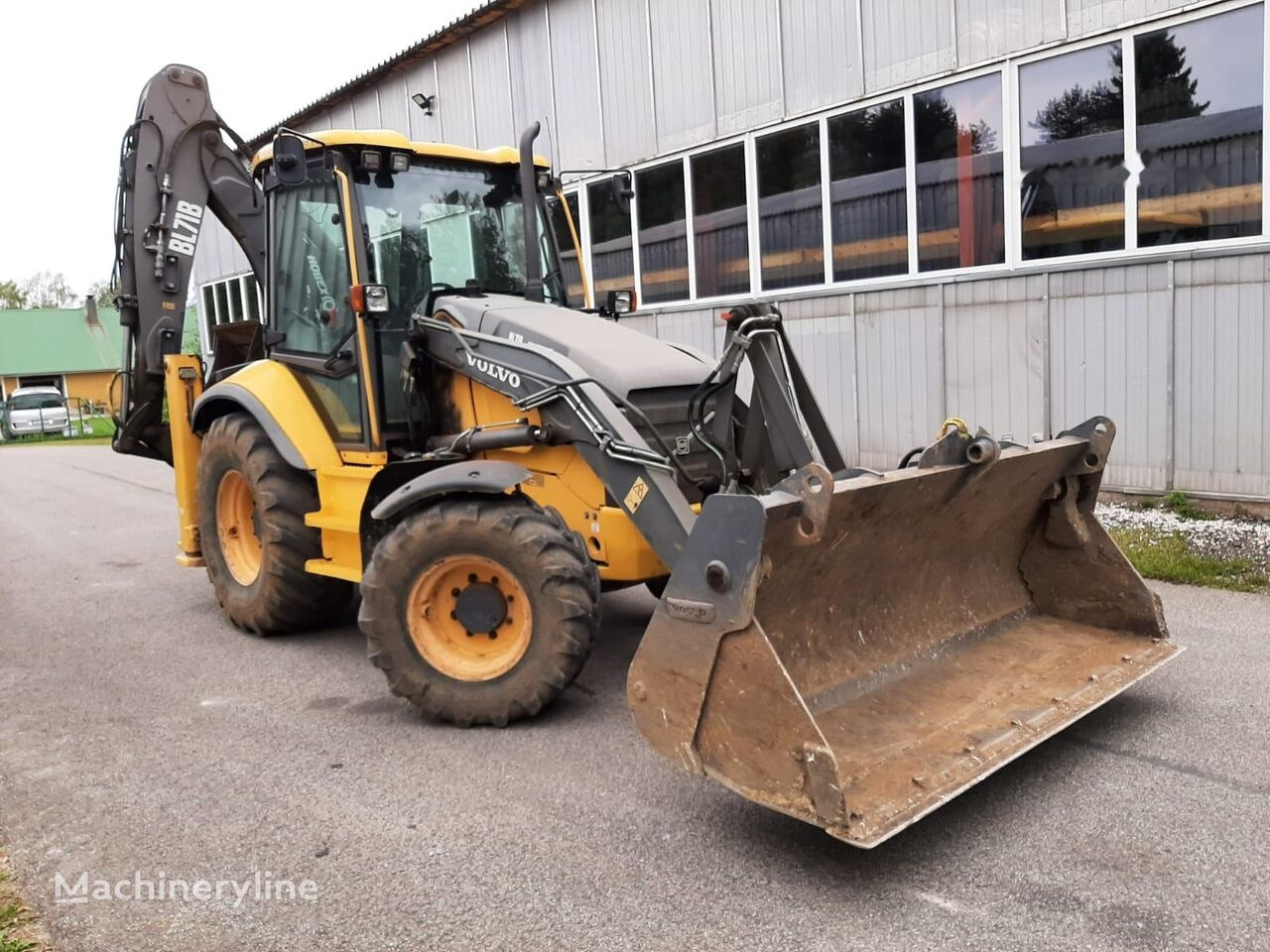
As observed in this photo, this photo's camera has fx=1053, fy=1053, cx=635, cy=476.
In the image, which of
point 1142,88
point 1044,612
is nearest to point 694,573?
point 1044,612

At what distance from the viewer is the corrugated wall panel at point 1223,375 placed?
303 inches

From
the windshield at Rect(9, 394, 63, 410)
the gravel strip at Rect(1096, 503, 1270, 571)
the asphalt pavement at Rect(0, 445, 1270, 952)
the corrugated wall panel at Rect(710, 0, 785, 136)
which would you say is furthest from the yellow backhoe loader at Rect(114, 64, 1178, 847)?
the windshield at Rect(9, 394, 63, 410)

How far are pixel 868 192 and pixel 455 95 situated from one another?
24.7 ft

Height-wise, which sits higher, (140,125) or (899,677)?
(140,125)

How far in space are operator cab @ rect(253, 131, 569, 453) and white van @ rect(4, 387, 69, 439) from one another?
117 ft

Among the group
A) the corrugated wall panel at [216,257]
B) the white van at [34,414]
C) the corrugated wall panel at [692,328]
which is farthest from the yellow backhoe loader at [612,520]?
the white van at [34,414]

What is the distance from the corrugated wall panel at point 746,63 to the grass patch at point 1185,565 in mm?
5660

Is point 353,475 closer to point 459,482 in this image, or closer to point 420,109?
point 459,482

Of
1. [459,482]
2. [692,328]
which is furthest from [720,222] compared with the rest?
[459,482]

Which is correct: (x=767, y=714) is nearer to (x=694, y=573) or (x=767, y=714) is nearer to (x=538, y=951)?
(x=694, y=573)

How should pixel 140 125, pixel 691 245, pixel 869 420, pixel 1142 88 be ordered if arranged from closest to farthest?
1. pixel 140 125
2. pixel 1142 88
3. pixel 869 420
4. pixel 691 245

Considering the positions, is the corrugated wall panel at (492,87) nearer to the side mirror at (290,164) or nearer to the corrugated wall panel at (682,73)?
the corrugated wall panel at (682,73)

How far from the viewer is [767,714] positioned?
3305 millimetres

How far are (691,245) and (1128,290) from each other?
16.5 feet
